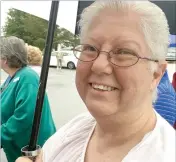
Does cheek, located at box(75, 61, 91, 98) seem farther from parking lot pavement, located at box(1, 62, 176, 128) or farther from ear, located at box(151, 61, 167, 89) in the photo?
parking lot pavement, located at box(1, 62, 176, 128)

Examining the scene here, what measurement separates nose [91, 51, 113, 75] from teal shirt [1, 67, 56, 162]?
49.9 inches

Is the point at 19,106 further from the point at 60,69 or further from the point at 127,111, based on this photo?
the point at 60,69

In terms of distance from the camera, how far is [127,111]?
937 millimetres

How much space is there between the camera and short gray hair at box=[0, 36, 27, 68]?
2.44m

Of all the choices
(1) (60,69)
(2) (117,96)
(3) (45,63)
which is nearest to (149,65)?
(2) (117,96)

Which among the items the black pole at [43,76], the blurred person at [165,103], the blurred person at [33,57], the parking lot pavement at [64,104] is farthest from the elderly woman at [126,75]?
the parking lot pavement at [64,104]

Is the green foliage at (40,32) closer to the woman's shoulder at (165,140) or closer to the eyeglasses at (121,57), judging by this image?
the eyeglasses at (121,57)

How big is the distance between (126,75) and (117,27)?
164 mm

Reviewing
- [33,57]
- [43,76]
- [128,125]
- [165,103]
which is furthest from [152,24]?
[33,57]

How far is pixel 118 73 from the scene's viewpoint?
0.90m

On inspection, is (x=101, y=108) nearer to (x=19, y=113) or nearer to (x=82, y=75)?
(x=82, y=75)

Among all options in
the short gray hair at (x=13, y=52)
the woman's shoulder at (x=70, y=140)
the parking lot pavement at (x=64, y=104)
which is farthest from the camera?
the parking lot pavement at (x=64, y=104)

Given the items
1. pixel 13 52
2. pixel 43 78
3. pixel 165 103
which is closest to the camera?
pixel 43 78

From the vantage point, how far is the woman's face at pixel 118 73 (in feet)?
2.96
